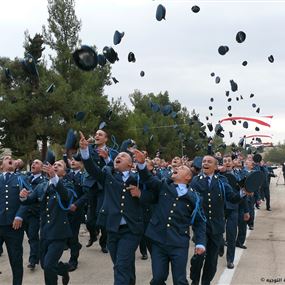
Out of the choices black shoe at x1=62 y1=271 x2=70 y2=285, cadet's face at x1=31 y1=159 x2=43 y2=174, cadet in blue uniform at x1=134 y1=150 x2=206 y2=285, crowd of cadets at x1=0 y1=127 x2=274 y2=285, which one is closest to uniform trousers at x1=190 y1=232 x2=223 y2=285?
crowd of cadets at x1=0 y1=127 x2=274 y2=285

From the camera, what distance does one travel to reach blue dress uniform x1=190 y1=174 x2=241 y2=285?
6.57 m

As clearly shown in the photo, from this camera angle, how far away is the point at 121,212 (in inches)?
232

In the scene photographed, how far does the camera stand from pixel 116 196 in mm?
6008

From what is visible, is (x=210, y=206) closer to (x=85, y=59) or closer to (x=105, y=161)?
(x=105, y=161)

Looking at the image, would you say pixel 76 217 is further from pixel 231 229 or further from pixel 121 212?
pixel 121 212

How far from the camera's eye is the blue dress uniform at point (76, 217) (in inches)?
312

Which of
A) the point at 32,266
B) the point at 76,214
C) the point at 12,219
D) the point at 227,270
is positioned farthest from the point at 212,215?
the point at 32,266

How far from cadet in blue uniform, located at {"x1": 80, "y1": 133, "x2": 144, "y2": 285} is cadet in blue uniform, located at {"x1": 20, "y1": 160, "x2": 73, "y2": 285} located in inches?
19.3

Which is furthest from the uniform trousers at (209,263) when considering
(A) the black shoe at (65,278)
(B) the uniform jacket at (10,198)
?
(B) the uniform jacket at (10,198)

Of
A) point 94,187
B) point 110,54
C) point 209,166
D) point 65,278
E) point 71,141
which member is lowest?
point 65,278

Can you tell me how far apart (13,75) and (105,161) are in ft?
86.7

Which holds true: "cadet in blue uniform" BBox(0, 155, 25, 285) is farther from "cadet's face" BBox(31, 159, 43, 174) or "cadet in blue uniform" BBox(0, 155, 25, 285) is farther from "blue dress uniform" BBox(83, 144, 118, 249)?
"cadet's face" BBox(31, 159, 43, 174)

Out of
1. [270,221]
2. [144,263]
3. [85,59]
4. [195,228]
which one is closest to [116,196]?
[195,228]

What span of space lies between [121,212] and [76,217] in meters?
2.89
